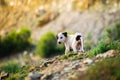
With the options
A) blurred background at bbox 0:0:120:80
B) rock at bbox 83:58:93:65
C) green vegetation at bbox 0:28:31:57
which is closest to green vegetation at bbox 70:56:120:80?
rock at bbox 83:58:93:65

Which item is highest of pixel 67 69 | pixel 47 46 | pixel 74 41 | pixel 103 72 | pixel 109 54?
pixel 47 46

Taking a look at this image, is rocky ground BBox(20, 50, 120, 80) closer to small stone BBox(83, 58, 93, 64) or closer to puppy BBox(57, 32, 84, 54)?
small stone BBox(83, 58, 93, 64)

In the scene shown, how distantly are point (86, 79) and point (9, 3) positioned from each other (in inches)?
2611

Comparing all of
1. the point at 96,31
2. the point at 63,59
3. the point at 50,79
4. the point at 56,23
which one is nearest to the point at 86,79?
the point at 50,79

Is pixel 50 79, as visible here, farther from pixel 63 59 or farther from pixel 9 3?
pixel 9 3

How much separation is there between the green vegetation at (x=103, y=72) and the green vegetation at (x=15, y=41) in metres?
55.6

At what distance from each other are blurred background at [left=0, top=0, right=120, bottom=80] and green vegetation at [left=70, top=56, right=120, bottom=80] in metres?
48.1

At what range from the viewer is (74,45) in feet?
77.2

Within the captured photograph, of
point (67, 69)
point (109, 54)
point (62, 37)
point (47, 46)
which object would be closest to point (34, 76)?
point (67, 69)

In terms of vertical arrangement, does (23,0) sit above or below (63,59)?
above

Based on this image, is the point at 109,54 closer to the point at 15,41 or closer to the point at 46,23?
the point at 15,41

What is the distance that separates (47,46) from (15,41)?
22.9ft

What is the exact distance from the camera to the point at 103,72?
56.9 ft

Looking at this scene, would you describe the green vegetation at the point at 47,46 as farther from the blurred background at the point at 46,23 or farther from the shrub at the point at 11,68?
the shrub at the point at 11,68
